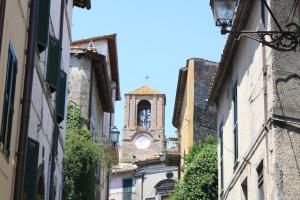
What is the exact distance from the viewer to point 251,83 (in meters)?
16.2

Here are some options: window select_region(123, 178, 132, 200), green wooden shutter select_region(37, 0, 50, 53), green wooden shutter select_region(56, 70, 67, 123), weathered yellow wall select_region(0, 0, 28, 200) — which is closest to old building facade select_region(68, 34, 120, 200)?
green wooden shutter select_region(56, 70, 67, 123)

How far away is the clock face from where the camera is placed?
90.0m

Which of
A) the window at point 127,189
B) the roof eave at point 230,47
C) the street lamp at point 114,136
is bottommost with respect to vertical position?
the roof eave at point 230,47

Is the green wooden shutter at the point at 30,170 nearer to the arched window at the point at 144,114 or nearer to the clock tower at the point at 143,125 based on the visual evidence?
the clock tower at the point at 143,125

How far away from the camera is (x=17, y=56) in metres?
11.7

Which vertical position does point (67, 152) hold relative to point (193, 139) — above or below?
below

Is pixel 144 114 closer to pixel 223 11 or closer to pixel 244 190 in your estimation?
pixel 244 190

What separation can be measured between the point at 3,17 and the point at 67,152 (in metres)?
13.2

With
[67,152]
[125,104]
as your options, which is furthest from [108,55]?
[125,104]

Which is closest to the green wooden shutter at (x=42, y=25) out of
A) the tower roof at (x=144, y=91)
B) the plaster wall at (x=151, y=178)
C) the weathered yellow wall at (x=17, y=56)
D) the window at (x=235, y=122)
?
the weathered yellow wall at (x=17, y=56)

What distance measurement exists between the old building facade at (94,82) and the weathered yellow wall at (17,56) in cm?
1382

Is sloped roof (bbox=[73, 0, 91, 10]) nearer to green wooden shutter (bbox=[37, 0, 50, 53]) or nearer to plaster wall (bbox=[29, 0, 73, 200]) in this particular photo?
plaster wall (bbox=[29, 0, 73, 200])

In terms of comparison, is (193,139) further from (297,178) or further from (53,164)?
(297,178)

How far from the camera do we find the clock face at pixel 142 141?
→ 90000mm
